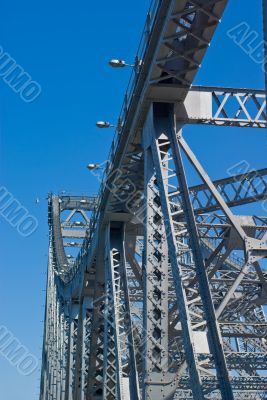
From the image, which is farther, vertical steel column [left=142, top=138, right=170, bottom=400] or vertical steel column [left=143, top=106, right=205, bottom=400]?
vertical steel column [left=142, top=138, right=170, bottom=400]

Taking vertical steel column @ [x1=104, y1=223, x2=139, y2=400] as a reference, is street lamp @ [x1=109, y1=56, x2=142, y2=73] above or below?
above

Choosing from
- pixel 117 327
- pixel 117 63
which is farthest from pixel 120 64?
pixel 117 327

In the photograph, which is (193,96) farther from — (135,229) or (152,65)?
(135,229)

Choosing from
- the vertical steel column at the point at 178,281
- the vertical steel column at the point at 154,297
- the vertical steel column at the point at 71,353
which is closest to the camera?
the vertical steel column at the point at 178,281

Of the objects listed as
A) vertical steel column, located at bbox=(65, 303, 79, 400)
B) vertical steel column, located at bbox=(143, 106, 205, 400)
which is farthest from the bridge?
vertical steel column, located at bbox=(65, 303, 79, 400)

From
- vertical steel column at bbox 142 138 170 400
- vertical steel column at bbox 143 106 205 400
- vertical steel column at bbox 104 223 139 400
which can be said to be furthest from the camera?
vertical steel column at bbox 104 223 139 400

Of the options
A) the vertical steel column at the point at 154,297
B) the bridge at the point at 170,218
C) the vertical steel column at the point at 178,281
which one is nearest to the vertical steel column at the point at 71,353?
the bridge at the point at 170,218

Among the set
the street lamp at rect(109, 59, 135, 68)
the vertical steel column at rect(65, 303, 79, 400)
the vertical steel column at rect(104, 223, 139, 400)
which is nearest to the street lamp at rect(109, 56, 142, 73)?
the street lamp at rect(109, 59, 135, 68)

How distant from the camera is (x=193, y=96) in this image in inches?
659

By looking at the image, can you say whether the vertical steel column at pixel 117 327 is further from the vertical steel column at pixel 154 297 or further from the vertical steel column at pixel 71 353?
the vertical steel column at pixel 71 353

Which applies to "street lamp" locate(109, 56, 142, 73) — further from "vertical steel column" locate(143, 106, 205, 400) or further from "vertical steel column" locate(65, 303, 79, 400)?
"vertical steel column" locate(65, 303, 79, 400)

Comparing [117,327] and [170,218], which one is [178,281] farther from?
[117,327]

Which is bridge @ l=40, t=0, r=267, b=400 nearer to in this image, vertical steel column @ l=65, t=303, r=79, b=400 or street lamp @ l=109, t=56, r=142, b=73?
street lamp @ l=109, t=56, r=142, b=73

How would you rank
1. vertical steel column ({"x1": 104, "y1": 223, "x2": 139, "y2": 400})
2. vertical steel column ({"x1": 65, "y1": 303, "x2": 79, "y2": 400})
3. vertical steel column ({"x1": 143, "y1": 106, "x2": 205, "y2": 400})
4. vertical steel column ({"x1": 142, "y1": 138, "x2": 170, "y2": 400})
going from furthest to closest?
vertical steel column ({"x1": 65, "y1": 303, "x2": 79, "y2": 400})
vertical steel column ({"x1": 104, "y1": 223, "x2": 139, "y2": 400})
vertical steel column ({"x1": 142, "y1": 138, "x2": 170, "y2": 400})
vertical steel column ({"x1": 143, "y1": 106, "x2": 205, "y2": 400})
